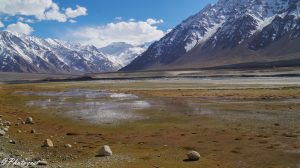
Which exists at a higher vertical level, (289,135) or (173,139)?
(289,135)

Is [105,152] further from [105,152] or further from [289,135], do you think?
[289,135]

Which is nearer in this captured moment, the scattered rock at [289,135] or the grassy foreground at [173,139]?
the grassy foreground at [173,139]

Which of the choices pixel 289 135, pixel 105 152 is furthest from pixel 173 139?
pixel 289 135

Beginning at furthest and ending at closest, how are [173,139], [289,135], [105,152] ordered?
[173,139] < [289,135] < [105,152]

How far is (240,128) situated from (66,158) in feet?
57.1

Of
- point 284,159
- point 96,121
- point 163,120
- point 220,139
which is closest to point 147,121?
point 163,120

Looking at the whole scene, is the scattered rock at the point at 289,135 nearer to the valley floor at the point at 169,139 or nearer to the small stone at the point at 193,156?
the valley floor at the point at 169,139

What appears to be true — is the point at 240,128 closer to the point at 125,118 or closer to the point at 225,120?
the point at 225,120

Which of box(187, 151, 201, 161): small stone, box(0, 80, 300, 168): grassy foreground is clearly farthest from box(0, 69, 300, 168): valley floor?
box(187, 151, 201, 161): small stone

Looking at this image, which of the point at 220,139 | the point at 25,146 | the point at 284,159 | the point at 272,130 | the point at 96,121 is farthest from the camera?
the point at 96,121

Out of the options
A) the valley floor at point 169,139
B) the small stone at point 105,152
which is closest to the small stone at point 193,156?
the valley floor at point 169,139

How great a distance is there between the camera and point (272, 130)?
36.9 meters

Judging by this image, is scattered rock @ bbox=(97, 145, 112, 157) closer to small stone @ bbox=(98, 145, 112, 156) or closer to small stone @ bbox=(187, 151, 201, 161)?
small stone @ bbox=(98, 145, 112, 156)

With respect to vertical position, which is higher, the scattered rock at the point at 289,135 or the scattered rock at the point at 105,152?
the scattered rock at the point at 105,152
